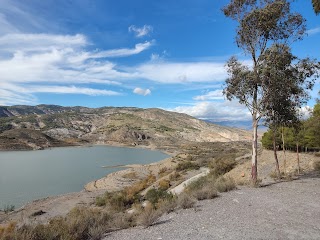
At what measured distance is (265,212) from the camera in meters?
12.5

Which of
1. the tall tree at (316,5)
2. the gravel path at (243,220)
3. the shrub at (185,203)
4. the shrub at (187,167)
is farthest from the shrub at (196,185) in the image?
the shrub at (187,167)

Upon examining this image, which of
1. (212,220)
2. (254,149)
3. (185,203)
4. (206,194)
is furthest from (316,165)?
(212,220)

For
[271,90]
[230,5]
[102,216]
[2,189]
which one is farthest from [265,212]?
[2,189]

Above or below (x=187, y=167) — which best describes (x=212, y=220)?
above

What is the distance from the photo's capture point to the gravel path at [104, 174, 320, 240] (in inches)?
389

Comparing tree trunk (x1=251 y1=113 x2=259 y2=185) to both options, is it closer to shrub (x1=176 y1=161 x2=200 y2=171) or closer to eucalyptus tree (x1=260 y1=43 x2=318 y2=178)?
eucalyptus tree (x1=260 y1=43 x2=318 y2=178)

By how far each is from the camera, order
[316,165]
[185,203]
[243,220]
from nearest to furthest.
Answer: [243,220]
[185,203]
[316,165]

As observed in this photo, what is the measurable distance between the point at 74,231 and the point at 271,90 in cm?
1374

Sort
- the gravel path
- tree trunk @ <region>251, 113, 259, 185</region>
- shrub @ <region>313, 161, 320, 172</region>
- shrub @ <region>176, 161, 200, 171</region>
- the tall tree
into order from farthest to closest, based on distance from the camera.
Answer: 1. shrub @ <region>176, 161, 200, 171</region>
2. shrub @ <region>313, 161, 320, 172</region>
3. tree trunk @ <region>251, 113, 259, 185</region>
4. the tall tree
5. the gravel path

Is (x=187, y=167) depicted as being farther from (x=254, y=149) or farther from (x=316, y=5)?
(x=316, y=5)

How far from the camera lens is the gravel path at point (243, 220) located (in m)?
9.88

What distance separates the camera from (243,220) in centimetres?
1131

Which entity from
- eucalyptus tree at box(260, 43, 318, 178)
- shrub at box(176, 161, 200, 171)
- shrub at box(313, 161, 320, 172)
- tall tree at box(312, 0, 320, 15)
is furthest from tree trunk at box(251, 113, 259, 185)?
shrub at box(176, 161, 200, 171)

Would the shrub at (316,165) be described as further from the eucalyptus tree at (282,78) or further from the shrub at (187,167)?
the shrub at (187,167)
